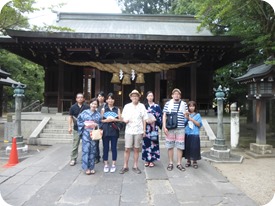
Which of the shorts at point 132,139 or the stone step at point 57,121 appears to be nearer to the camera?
the shorts at point 132,139

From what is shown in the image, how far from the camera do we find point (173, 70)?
12.1 m

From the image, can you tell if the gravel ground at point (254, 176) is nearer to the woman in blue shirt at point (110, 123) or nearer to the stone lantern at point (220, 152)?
the stone lantern at point (220, 152)

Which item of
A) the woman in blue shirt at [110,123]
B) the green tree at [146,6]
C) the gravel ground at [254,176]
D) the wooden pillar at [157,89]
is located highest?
the green tree at [146,6]

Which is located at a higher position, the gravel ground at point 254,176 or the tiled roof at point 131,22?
the tiled roof at point 131,22

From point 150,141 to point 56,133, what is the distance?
17.0 feet

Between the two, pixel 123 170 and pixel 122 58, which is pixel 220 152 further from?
pixel 122 58

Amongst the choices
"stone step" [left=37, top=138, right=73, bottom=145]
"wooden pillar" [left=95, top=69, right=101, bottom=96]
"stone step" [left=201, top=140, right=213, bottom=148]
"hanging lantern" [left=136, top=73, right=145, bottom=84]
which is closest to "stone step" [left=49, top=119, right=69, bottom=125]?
"stone step" [left=37, top=138, right=73, bottom=145]

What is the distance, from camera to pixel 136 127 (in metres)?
4.79

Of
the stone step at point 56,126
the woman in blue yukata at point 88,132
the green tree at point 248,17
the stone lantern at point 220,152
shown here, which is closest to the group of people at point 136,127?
the woman in blue yukata at point 88,132

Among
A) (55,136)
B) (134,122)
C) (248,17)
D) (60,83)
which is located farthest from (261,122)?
(60,83)

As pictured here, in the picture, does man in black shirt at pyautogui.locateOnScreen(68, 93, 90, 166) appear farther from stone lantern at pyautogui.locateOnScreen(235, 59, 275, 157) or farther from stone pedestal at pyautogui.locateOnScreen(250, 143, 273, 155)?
stone pedestal at pyautogui.locateOnScreen(250, 143, 273, 155)

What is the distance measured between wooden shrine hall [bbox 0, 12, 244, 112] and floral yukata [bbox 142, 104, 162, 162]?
5317mm

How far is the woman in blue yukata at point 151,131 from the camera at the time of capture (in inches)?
206

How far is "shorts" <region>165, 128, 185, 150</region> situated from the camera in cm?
516
